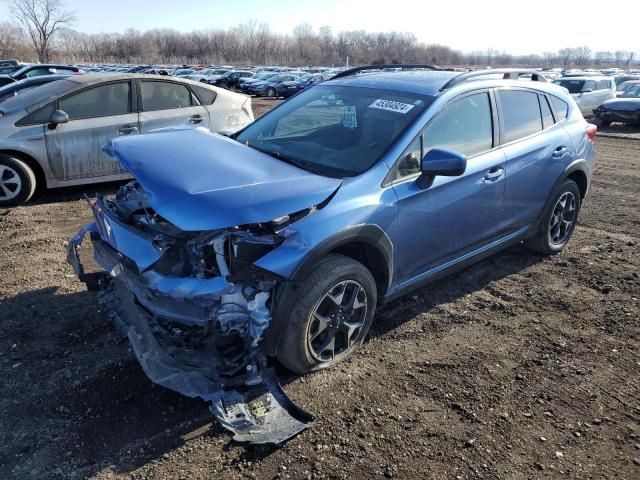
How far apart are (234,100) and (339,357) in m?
5.64

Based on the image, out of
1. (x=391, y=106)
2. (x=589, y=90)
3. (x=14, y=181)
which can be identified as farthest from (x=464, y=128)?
(x=589, y=90)

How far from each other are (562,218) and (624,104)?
14029mm

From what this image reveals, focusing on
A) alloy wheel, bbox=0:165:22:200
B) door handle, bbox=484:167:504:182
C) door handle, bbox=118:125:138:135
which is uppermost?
door handle, bbox=118:125:138:135

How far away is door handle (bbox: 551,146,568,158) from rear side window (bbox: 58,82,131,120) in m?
5.32

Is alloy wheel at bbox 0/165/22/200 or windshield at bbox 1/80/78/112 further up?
windshield at bbox 1/80/78/112

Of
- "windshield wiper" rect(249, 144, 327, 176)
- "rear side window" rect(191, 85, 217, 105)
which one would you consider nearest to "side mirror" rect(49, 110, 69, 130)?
"rear side window" rect(191, 85, 217, 105)

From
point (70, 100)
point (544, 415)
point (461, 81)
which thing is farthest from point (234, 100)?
point (544, 415)

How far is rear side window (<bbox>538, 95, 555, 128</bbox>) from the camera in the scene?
4.73 metres

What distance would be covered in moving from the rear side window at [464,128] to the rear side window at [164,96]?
475cm

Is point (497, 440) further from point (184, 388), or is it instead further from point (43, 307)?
point (43, 307)

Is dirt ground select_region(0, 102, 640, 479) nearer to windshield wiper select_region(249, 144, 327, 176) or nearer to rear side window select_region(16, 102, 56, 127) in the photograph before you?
windshield wiper select_region(249, 144, 327, 176)

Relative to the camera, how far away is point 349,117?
391cm

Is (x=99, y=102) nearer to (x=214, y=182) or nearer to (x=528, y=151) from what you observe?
(x=214, y=182)

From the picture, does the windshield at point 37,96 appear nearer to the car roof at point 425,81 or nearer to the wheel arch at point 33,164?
the wheel arch at point 33,164
